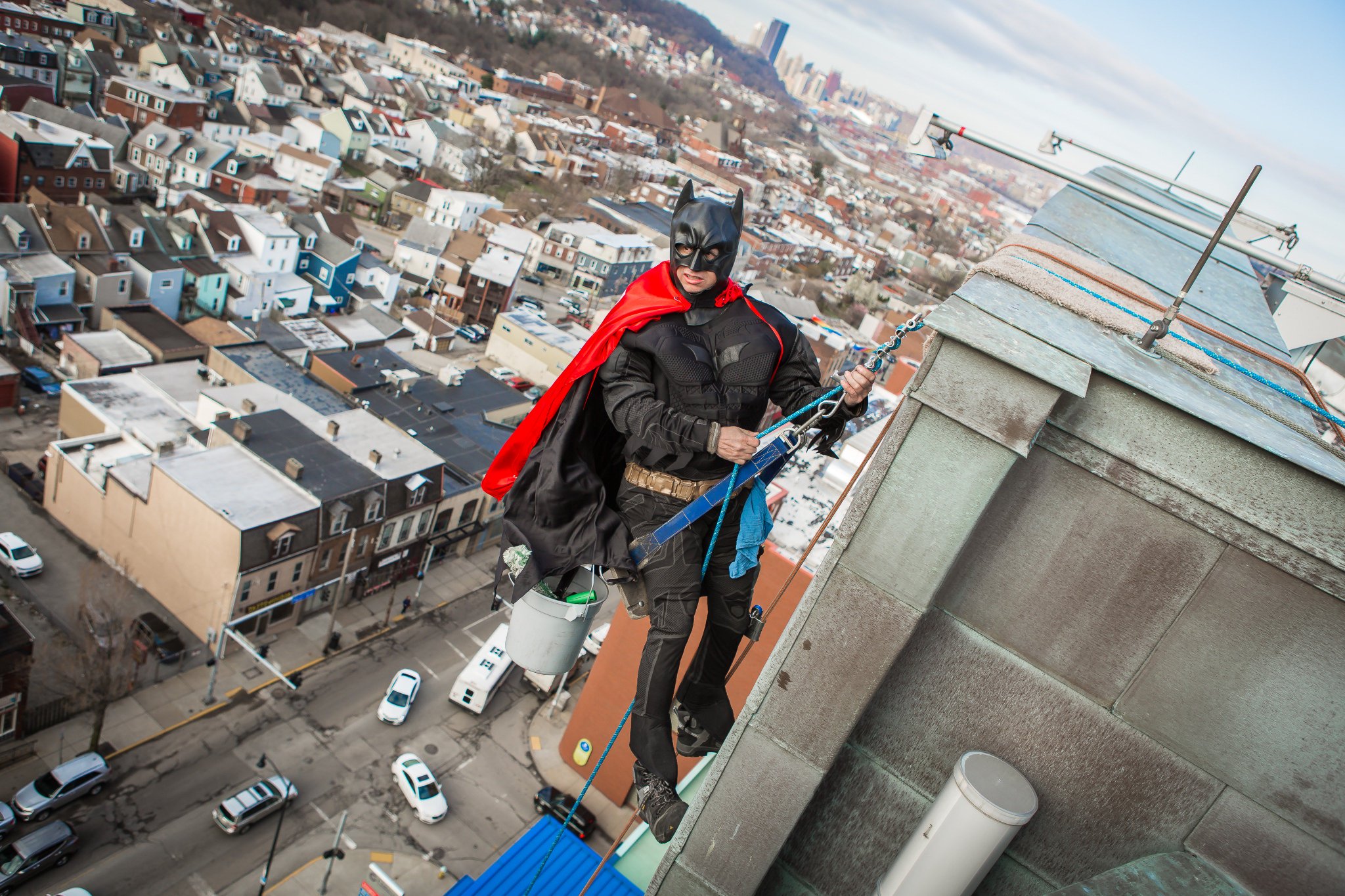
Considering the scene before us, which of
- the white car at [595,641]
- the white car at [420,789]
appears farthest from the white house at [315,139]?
the white car at [420,789]

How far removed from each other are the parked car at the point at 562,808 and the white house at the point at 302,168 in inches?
2044

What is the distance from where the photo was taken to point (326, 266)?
4209 cm

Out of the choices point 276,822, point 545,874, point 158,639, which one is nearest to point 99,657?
point 158,639

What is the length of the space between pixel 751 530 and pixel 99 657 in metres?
17.9

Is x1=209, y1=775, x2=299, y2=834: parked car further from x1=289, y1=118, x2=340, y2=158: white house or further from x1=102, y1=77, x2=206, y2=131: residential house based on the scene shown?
x1=289, y1=118, x2=340, y2=158: white house

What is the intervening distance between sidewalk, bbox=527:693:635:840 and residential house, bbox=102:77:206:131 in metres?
55.5

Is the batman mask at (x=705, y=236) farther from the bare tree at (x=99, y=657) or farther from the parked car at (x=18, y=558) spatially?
the parked car at (x=18, y=558)

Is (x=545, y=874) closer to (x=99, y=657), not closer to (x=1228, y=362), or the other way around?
(x=1228, y=362)

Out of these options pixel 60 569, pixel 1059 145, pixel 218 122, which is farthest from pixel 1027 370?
pixel 218 122

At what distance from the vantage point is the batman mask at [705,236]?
4.44 m

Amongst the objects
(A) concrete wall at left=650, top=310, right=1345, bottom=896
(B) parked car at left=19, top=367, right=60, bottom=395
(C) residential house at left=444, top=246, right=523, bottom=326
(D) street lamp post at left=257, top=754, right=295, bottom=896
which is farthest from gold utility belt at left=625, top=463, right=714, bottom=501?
(C) residential house at left=444, top=246, right=523, bottom=326

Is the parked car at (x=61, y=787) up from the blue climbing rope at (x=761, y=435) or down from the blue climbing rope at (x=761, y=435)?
down

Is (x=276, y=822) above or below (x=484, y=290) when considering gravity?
below

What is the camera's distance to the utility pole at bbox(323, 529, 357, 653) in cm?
2167
